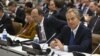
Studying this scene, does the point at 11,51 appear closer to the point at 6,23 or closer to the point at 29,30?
the point at 29,30

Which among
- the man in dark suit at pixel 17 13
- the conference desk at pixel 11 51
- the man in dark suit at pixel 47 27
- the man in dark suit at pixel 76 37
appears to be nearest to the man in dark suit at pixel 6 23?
the man in dark suit at pixel 47 27

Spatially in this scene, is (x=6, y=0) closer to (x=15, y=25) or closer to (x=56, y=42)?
(x=15, y=25)

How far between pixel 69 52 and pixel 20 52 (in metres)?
0.68

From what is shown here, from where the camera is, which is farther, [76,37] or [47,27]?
[47,27]

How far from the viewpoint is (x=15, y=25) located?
6168 millimetres

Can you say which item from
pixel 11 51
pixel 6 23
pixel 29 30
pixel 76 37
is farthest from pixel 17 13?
pixel 76 37

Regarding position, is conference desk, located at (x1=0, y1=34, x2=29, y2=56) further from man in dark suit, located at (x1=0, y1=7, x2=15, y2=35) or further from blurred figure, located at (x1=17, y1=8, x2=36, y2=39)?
man in dark suit, located at (x1=0, y1=7, x2=15, y2=35)

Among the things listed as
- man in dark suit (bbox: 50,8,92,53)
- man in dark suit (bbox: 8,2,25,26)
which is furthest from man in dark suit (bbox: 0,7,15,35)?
man in dark suit (bbox: 50,8,92,53)

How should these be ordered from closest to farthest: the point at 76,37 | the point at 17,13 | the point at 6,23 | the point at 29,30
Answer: the point at 76,37, the point at 29,30, the point at 6,23, the point at 17,13

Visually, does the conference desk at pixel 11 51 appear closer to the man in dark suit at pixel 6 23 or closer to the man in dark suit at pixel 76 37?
the man in dark suit at pixel 76 37

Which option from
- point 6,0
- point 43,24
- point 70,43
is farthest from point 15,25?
point 6,0

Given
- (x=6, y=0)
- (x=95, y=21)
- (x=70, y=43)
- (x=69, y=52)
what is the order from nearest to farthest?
(x=69, y=52), (x=70, y=43), (x=95, y=21), (x=6, y=0)

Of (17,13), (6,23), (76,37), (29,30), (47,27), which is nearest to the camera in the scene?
(76,37)

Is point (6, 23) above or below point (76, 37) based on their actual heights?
below
